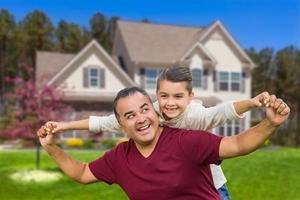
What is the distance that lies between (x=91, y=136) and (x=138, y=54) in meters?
6.84

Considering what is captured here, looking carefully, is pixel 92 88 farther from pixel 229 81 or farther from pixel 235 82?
pixel 235 82

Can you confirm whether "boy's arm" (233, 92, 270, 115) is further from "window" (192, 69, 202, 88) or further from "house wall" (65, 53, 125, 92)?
"window" (192, 69, 202, 88)

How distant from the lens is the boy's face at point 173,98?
3637 mm

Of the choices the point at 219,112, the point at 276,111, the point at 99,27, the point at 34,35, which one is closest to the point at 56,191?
the point at 219,112

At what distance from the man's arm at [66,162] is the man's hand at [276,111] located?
4.32 feet

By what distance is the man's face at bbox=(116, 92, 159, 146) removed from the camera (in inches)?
110

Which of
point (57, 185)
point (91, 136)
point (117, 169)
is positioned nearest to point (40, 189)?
point (57, 185)

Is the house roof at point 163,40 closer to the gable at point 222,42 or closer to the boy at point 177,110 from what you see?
the gable at point 222,42

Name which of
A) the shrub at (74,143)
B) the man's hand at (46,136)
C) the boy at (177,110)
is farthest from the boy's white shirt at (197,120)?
the shrub at (74,143)

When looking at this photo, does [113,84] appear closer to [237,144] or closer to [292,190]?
Answer: [292,190]

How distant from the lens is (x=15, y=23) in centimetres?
5544

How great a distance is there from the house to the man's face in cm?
2973

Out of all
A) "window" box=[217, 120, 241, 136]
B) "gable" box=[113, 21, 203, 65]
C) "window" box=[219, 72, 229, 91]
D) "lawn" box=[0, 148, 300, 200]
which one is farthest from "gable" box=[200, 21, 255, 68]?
"lawn" box=[0, 148, 300, 200]

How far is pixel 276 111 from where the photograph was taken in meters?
2.44
